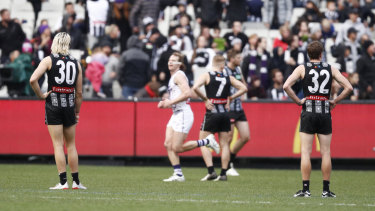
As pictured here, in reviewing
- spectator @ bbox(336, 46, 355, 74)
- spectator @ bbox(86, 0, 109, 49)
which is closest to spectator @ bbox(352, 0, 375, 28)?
spectator @ bbox(336, 46, 355, 74)

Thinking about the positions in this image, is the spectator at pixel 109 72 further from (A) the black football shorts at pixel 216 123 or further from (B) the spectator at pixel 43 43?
(A) the black football shorts at pixel 216 123

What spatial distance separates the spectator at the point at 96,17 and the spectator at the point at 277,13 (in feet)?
17.0

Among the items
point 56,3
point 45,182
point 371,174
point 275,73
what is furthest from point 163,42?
point 45,182

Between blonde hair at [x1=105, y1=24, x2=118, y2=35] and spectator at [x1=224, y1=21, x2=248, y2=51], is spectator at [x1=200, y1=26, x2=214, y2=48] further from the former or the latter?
blonde hair at [x1=105, y1=24, x2=118, y2=35]

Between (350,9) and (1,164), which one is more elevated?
(350,9)

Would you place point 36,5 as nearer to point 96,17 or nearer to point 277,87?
point 96,17

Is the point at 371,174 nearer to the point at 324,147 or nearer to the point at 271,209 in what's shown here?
the point at 324,147

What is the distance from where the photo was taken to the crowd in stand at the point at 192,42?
22.5m

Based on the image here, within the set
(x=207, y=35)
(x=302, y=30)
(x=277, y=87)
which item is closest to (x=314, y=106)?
(x=277, y=87)

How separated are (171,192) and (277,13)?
586 inches

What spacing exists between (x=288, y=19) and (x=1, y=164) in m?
10.4

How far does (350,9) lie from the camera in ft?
85.7

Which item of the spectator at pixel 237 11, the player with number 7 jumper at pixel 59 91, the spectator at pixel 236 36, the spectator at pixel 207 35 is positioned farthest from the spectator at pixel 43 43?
the player with number 7 jumper at pixel 59 91

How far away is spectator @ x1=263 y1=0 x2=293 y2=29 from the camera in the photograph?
26.4 metres
